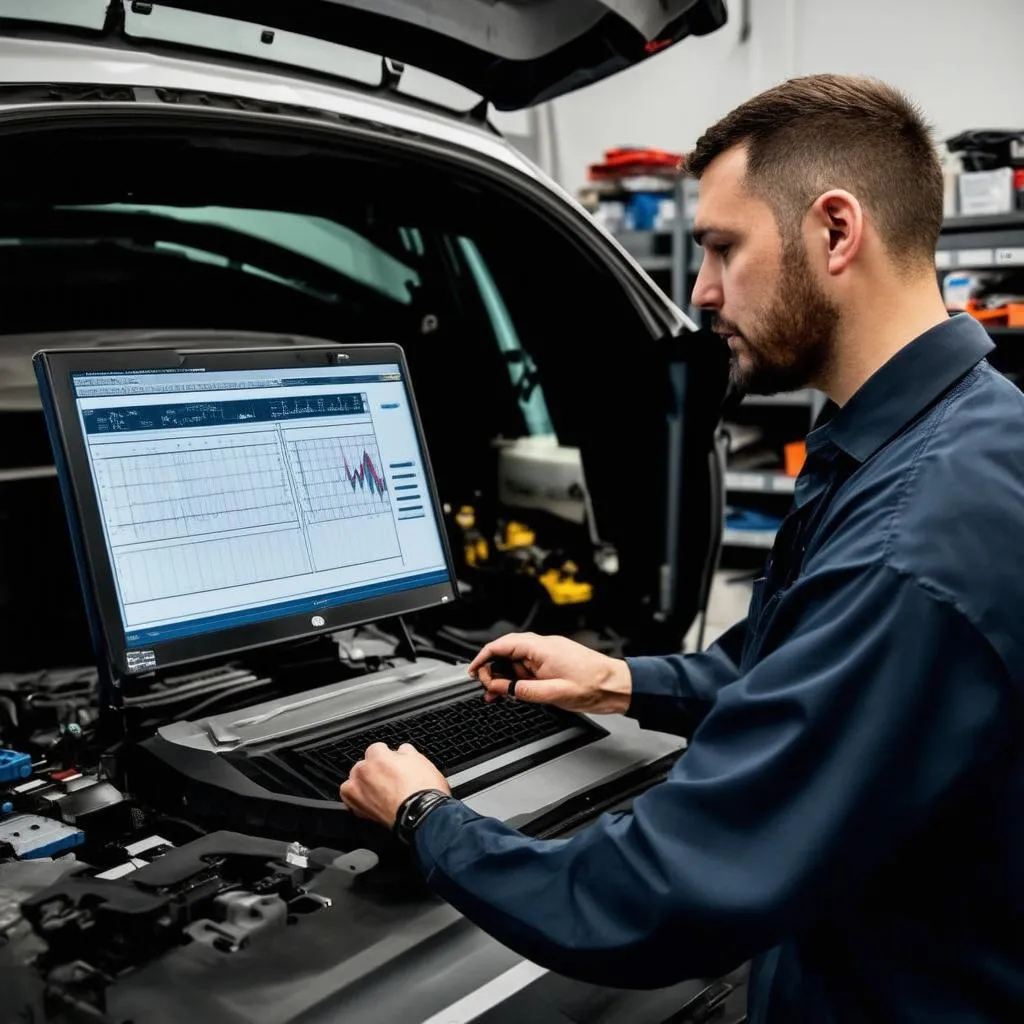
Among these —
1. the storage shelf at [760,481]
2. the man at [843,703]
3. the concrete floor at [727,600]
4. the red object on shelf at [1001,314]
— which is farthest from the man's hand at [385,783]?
the storage shelf at [760,481]

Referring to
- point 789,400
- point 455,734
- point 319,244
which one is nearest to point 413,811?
point 455,734

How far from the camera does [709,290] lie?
1063 millimetres

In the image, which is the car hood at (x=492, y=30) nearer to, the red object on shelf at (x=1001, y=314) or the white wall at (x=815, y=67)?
the red object on shelf at (x=1001, y=314)

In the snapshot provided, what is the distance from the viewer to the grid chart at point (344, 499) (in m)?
1.35

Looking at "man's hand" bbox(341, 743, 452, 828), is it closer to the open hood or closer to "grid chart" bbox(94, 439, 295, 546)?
"grid chart" bbox(94, 439, 295, 546)

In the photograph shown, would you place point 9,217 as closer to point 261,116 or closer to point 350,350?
point 261,116

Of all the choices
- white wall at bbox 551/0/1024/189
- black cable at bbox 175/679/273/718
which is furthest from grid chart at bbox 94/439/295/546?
white wall at bbox 551/0/1024/189

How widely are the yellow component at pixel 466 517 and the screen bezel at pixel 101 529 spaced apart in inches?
30.3

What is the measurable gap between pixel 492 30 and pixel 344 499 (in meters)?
0.70

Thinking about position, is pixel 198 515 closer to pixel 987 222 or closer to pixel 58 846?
pixel 58 846

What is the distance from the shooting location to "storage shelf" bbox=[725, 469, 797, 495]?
435 centimetres

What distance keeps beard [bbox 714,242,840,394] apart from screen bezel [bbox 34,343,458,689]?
588mm

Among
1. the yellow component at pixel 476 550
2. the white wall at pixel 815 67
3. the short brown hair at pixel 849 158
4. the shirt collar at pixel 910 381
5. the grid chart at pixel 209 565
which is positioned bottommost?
the yellow component at pixel 476 550

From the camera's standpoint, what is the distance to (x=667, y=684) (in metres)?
1.26
